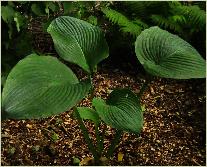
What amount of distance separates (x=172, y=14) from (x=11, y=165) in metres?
1.69

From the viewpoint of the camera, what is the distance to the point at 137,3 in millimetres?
3090

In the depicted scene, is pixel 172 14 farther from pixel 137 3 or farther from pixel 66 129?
pixel 66 129

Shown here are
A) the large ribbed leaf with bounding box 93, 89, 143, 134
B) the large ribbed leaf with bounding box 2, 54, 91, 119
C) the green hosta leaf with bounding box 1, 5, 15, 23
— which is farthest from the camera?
the green hosta leaf with bounding box 1, 5, 15, 23

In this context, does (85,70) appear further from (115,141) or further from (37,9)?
(37,9)

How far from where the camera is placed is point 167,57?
1872 millimetres

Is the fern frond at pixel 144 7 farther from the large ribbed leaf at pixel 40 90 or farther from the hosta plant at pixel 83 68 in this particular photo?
the large ribbed leaf at pixel 40 90

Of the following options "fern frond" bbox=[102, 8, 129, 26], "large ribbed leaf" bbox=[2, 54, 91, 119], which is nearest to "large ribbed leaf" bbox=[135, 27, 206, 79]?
"large ribbed leaf" bbox=[2, 54, 91, 119]

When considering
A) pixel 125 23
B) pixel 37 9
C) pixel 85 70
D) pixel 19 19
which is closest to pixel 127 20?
pixel 125 23

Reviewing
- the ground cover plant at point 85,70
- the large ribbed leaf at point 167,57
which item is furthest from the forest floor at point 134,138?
the large ribbed leaf at point 167,57

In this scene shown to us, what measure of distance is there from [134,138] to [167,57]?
0.76 m

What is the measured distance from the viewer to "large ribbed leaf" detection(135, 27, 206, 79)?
5.71 ft

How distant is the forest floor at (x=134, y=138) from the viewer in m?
2.31

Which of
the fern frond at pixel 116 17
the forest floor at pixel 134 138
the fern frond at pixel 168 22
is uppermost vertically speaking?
the fern frond at pixel 116 17

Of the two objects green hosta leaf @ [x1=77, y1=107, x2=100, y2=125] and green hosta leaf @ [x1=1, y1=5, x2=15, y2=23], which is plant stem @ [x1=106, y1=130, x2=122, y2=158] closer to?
green hosta leaf @ [x1=77, y1=107, x2=100, y2=125]
